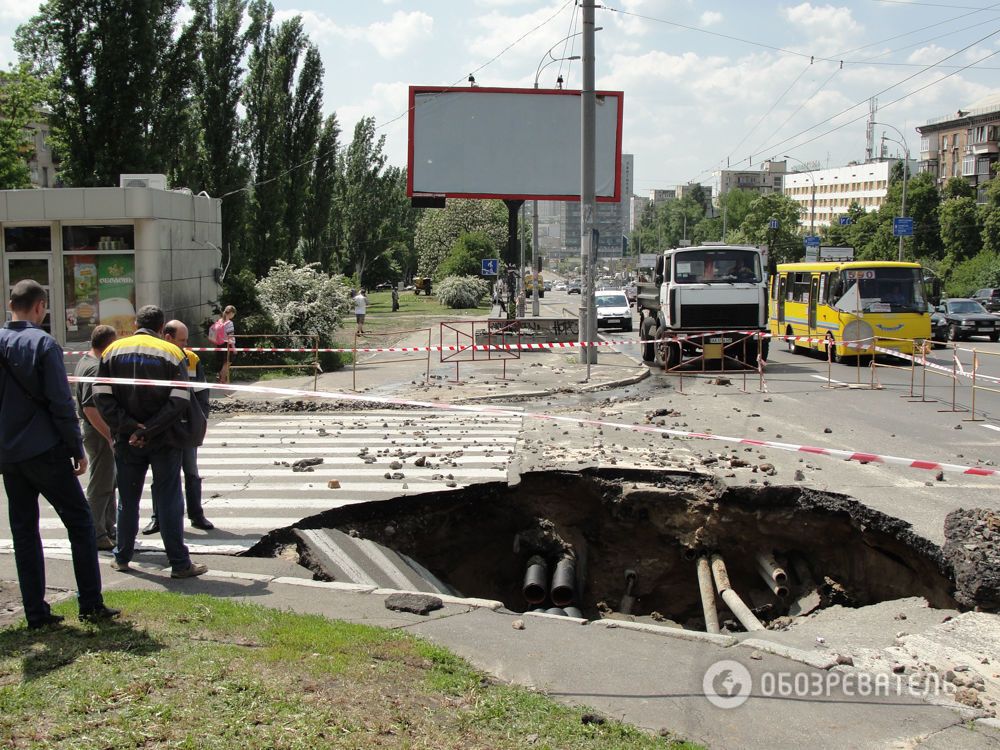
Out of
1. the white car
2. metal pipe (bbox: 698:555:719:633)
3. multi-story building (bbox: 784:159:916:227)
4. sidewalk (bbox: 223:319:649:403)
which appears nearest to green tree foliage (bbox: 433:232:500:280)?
the white car

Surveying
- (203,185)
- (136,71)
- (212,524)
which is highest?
(136,71)

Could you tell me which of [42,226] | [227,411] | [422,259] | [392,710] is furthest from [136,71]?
[422,259]

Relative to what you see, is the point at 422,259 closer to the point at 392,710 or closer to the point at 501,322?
the point at 501,322

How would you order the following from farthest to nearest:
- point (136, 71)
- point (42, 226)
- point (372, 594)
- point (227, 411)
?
point (136, 71)
point (42, 226)
point (227, 411)
point (372, 594)

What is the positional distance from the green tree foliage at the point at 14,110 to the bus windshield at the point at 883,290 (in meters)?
30.0

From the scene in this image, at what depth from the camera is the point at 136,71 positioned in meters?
27.5

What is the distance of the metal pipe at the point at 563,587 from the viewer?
8.43 m

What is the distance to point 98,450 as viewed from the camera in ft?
24.8

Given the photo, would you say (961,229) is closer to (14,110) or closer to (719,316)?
(719,316)

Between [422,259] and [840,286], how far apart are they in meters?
61.3

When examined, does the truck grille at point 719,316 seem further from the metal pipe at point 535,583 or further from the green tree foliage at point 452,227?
the green tree foliage at point 452,227

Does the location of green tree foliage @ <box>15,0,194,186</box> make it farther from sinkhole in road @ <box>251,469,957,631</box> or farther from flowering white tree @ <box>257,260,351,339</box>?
sinkhole in road @ <box>251,469,957,631</box>

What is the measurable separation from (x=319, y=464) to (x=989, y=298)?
149ft

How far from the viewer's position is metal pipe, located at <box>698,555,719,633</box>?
7965 millimetres
